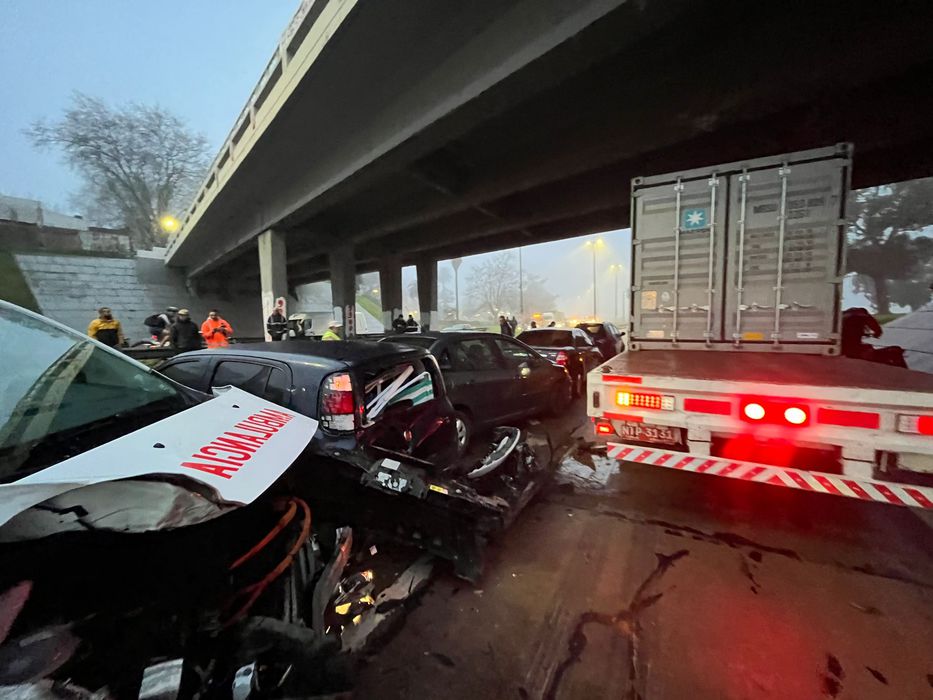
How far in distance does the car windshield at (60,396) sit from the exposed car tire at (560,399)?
18.8 feet

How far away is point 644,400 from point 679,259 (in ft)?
7.62

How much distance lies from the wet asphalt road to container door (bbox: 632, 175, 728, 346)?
2131 millimetres

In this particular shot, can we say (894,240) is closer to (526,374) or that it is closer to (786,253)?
(786,253)

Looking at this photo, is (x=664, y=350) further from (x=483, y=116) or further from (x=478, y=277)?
(x=478, y=277)

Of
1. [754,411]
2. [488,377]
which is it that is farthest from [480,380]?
[754,411]

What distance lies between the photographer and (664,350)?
500 cm

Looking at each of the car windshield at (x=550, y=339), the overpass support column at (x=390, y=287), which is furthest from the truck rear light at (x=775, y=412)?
the overpass support column at (x=390, y=287)

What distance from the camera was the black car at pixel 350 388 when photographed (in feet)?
9.20

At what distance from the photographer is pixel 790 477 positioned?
9.50ft

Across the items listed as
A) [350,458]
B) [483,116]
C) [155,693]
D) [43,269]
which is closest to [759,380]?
[350,458]

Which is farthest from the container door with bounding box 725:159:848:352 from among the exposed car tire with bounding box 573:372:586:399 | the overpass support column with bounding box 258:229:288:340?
the overpass support column with bounding box 258:229:288:340

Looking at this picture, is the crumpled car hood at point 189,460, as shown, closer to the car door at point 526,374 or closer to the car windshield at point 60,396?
the car windshield at point 60,396

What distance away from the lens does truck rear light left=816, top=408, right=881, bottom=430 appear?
8.50 feet

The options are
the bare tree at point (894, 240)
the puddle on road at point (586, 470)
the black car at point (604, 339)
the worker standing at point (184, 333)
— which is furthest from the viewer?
the bare tree at point (894, 240)
